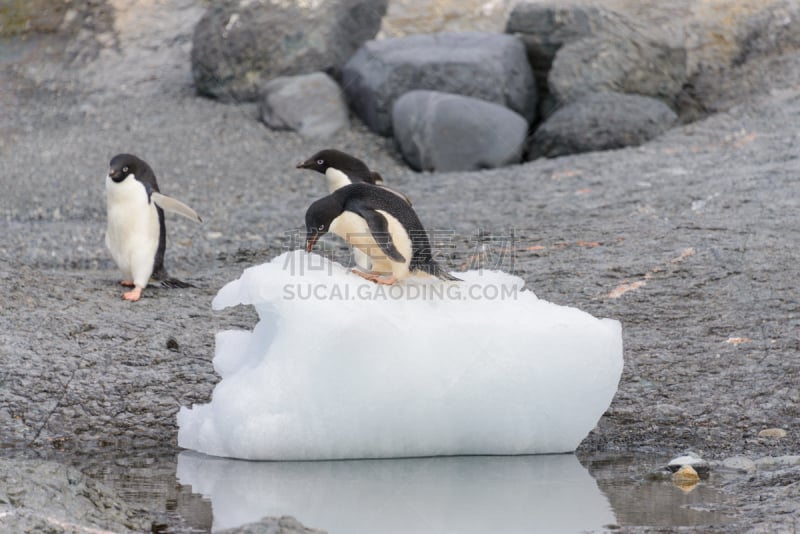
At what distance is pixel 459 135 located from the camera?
9.56 meters

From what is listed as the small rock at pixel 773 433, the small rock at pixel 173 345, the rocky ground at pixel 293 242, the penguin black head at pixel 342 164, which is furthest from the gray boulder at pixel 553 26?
the small rock at pixel 773 433

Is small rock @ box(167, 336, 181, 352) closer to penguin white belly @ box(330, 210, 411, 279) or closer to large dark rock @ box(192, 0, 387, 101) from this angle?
penguin white belly @ box(330, 210, 411, 279)

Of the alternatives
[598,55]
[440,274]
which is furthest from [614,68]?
[440,274]

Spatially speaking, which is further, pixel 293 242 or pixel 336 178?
pixel 293 242

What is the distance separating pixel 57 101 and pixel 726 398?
930cm

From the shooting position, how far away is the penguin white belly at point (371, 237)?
406cm

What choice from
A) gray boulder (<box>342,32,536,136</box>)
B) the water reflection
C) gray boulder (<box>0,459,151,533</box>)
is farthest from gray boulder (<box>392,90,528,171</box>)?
gray boulder (<box>0,459,151,533</box>)

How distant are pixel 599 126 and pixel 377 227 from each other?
588 centimetres

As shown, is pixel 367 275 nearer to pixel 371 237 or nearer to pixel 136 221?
pixel 371 237

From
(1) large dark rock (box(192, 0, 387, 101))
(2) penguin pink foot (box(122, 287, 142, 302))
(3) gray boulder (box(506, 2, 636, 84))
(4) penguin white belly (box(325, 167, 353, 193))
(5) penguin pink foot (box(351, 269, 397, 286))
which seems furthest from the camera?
(1) large dark rock (box(192, 0, 387, 101))

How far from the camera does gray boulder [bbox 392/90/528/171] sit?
9.55 metres

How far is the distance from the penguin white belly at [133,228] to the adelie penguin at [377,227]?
5.26 ft

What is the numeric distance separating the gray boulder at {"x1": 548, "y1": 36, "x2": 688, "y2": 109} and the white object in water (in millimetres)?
7014

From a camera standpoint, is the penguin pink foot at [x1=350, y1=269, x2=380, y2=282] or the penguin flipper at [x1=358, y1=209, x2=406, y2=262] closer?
the penguin pink foot at [x1=350, y1=269, x2=380, y2=282]
